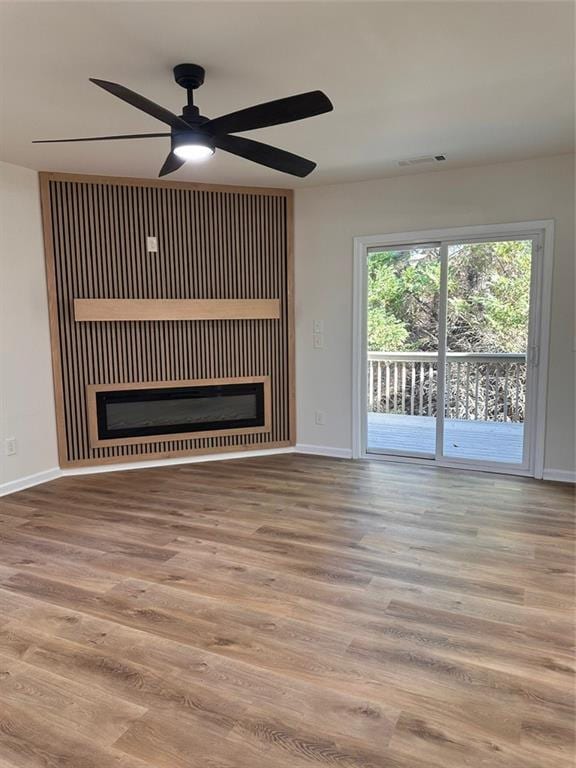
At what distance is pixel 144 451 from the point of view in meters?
4.37

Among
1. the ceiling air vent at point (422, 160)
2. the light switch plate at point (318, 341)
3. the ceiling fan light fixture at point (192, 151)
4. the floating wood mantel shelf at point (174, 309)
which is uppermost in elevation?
the ceiling air vent at point (422, 160)

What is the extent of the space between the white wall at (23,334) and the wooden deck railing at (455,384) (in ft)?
10.3

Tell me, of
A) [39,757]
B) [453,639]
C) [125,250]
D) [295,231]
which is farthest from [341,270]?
[39,757]

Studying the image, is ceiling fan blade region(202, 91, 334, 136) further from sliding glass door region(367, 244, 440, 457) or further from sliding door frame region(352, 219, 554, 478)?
sliding glass door region(367, 244, 440, 457)

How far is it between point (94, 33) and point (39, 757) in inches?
103

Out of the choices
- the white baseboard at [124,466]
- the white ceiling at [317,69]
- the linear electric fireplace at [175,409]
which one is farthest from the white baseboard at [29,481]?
the white ceiling at [317,69]

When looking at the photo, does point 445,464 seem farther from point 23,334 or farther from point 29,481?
point 23,334

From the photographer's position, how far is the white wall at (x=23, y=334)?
3.66 meters

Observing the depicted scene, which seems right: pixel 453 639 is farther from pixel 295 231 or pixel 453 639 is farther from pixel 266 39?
pixel 295 231

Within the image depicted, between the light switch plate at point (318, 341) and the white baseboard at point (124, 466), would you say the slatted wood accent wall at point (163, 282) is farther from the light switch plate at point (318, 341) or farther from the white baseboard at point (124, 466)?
the light switch plate at point (318, 341)

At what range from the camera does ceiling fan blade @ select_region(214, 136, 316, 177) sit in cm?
229

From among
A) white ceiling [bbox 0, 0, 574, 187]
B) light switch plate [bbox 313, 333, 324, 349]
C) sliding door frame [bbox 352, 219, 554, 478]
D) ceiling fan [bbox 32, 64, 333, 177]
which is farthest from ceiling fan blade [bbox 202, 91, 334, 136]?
light switch plate [bbox 313, 333, 324, 349]

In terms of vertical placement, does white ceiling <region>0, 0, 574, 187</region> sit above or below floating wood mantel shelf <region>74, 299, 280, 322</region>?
above

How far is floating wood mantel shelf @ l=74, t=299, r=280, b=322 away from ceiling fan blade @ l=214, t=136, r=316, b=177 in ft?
6.36
